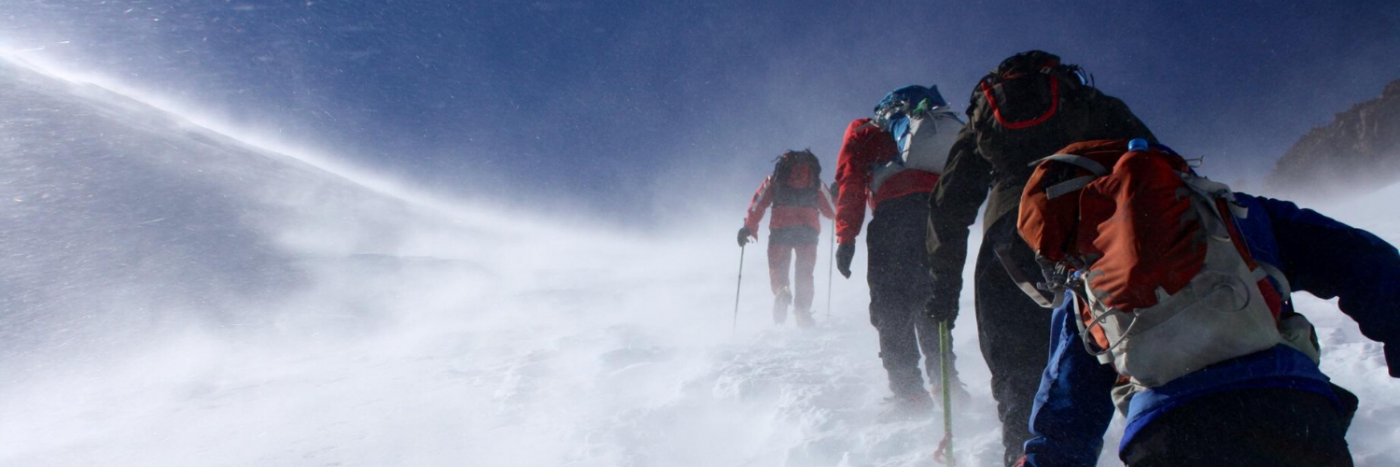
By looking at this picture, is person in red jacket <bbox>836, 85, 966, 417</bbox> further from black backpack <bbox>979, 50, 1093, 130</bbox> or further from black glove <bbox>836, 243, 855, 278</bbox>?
black backpack <bbox>979, 50, 1093, 130</bbox>

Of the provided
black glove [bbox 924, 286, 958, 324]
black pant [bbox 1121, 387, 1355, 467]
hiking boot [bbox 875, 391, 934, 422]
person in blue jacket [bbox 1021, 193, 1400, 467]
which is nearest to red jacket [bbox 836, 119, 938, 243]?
hiking boot [bbox 875, 391, 934, 422]

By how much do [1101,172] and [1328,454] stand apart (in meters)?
0.75

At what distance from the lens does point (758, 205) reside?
375 inches

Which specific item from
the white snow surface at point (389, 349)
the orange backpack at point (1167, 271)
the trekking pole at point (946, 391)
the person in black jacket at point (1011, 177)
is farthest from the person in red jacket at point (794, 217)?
the orange backpack at point (1167, 271)

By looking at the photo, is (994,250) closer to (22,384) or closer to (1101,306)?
(1101,306)

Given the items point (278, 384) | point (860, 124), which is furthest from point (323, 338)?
point (860, 124)

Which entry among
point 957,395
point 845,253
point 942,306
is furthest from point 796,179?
point 942,306

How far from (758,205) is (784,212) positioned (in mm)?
532

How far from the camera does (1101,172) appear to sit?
148cm

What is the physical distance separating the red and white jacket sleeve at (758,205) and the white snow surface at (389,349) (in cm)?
170

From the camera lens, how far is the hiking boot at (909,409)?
13.3 ft

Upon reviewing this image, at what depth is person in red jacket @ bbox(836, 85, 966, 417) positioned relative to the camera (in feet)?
13.5

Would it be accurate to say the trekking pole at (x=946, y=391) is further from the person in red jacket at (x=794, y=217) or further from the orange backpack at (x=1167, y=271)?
the person in red jacket at (x=794, y=217)

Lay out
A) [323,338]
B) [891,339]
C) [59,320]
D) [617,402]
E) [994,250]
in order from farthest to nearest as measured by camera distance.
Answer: [59,320]
[323,338]
[617,402]
[891,339]
[994,250]
